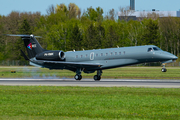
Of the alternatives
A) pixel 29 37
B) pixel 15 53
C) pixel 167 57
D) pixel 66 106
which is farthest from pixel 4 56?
pixel 66 106

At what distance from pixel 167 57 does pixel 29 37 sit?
63.8 feet

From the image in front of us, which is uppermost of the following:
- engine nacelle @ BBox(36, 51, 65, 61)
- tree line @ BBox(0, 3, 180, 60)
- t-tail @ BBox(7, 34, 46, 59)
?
tree line @ BBox(0, 3, 180, 60)

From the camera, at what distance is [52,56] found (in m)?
39.6

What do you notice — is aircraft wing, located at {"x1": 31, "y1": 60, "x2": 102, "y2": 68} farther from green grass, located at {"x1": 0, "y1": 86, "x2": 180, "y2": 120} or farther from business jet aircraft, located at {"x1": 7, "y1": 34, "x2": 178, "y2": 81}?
green grass, located at {"x1": 0, "y1": 86, "x2": 180, "y2": 120}

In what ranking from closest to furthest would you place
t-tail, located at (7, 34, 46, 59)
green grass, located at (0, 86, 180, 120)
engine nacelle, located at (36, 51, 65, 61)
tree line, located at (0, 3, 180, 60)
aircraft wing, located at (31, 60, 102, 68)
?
green grass, located at (0, 86, 180, 120) < aircraft wing, located at (31, 60, 102, 68) < engine nacelle, located at (36, 51, 65, 61) < t-tail, located at (7, 34, 46, 59) < tree line, located at (0, 3, 180, 60)

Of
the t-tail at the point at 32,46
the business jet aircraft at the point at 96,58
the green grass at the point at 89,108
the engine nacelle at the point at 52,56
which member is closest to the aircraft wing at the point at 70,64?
the business jet aircraft at the point at 96,58

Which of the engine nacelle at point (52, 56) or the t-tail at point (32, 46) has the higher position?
the t-tail at point (32, 46)

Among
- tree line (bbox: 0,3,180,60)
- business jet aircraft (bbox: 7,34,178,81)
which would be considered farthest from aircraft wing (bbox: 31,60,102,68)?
tree line (bbox: 0,3,180,60)

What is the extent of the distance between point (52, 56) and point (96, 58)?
20.4 ft

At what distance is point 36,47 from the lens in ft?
137

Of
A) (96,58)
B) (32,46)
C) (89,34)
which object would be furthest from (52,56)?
(89,34)

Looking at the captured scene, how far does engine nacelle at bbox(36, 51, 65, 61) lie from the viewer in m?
39.3

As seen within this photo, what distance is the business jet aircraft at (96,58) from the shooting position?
34.6 metres

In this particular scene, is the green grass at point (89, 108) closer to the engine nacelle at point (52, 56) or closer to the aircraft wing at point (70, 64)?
the aircraft wing at point (70, 64)
